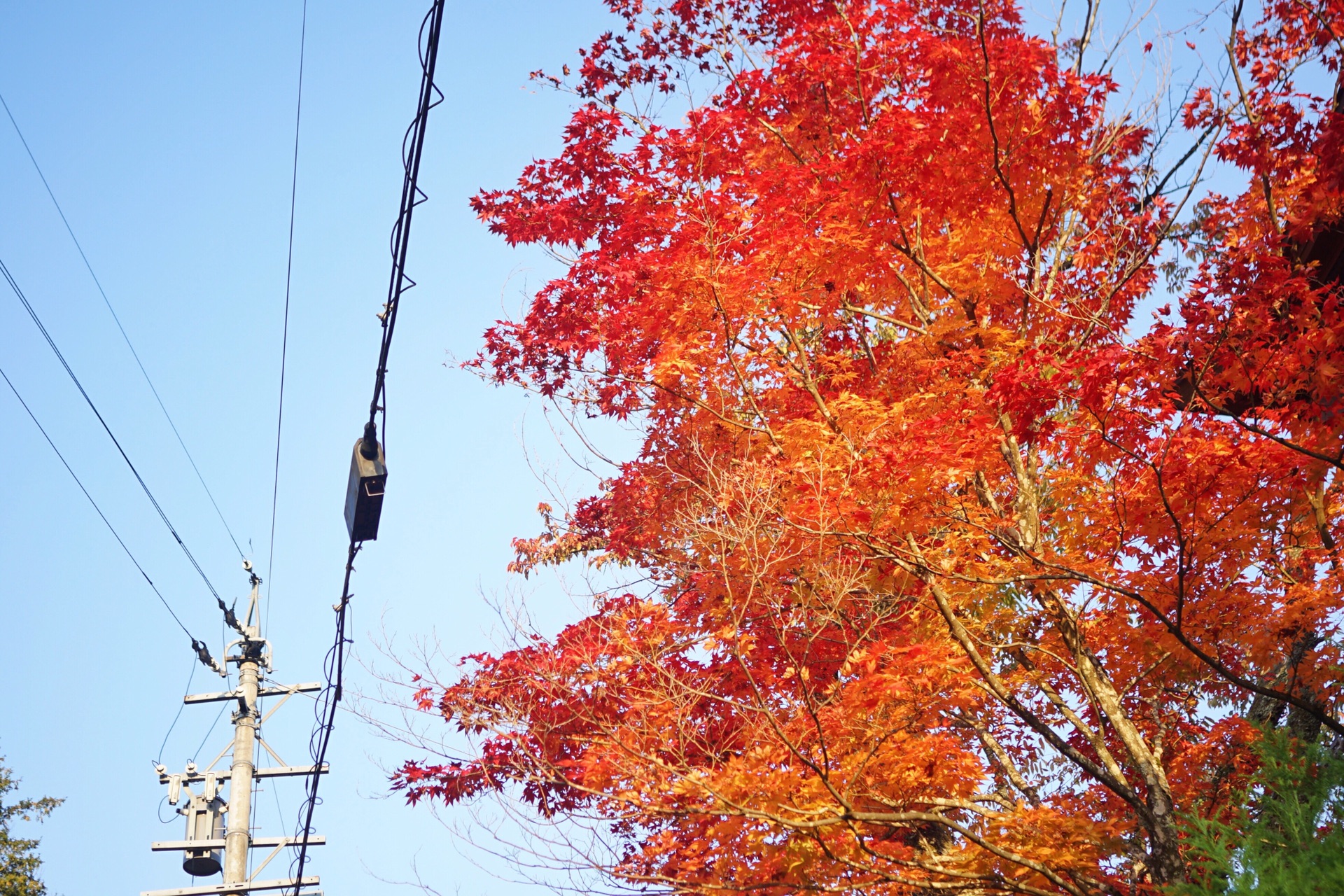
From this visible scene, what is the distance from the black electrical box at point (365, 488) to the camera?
6.98 metres

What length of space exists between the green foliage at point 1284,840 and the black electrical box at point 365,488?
5234mm

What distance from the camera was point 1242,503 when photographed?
848 centimetres

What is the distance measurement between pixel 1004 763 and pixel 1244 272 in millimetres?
4525

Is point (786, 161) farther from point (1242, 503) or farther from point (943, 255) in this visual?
point (1242, 503)

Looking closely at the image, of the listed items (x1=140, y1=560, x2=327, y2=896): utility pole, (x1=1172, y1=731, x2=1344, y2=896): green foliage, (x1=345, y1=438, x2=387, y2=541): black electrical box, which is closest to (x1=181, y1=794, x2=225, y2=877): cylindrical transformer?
(x1=140, y1=560, x2=327, y2=896): utility pole

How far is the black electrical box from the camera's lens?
698cm

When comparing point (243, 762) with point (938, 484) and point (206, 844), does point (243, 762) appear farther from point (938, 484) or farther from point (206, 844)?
point (938, 484)

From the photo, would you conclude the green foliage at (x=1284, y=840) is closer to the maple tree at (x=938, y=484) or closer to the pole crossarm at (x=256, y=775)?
the maple tree at (x=938, y=484)

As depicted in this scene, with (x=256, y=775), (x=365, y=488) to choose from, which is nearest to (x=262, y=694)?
(x=256, y=775)

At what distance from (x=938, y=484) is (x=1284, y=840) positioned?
3106 millimetres

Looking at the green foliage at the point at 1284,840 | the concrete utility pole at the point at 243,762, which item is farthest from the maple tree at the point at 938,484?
the concrete utility pole at the point at 243,762

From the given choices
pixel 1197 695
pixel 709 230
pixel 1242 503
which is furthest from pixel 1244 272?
pixel 1197 695

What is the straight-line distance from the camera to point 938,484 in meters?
8.19

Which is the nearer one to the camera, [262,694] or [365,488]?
[365,488]
